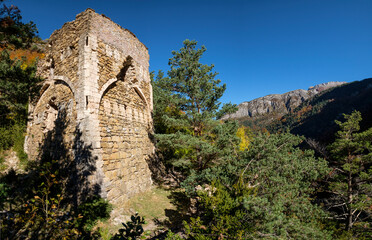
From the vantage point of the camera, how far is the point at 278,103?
432ft

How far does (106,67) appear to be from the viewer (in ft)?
22.3

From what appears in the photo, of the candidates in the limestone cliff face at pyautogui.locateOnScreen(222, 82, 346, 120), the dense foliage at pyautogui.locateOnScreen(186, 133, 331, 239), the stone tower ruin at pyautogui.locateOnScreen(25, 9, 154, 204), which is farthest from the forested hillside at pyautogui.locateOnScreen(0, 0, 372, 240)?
the limestone cliff face at pyautogui.locateOnScreen(222, 82, 346, 120)

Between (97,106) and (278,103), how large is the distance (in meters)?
150

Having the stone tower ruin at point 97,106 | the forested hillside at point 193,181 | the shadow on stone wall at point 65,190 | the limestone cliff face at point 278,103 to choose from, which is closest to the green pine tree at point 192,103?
the forested hillside at point 193,181

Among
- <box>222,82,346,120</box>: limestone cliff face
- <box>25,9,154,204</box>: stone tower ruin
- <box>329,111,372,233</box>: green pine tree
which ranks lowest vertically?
<box>329,111,372,233</box>: green pine tree

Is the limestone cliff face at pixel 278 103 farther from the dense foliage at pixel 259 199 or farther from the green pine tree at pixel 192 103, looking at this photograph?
the dense foliage at pixel 259 199

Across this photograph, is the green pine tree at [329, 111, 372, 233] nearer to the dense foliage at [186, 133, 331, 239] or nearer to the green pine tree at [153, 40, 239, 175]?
the dense foliage at [186, 133, 331, 239]

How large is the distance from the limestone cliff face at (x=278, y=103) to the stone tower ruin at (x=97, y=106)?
120m

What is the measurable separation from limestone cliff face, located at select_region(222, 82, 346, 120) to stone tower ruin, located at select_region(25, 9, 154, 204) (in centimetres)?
12016

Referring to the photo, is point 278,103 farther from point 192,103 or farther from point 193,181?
point 193,181

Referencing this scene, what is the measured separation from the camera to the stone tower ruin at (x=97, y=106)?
5.75m

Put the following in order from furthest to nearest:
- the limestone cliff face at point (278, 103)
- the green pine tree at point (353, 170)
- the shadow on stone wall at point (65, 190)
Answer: the limestone cliff face at point (278, 103)
the green pine tree at point (353, 170)
the shadow on stone wall at point (65, 190)

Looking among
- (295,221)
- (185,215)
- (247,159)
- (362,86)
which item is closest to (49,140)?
(185,215)

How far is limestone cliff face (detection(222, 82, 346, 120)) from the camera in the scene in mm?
122125
